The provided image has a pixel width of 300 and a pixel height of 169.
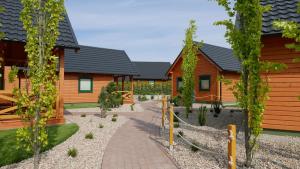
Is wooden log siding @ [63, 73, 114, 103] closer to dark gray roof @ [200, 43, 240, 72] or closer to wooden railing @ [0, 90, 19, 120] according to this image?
dark gray roof @ [200, 43, 240, 72]

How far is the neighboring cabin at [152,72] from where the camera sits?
49.6 meters

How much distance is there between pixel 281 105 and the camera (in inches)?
408

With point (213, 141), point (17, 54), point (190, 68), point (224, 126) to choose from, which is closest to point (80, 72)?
point (17, 54)

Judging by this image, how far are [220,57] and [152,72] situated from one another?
25239 mm

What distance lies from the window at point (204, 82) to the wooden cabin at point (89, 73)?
6.62 m

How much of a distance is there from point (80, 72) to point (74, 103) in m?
2.77

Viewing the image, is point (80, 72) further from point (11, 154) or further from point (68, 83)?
point (11, 154)

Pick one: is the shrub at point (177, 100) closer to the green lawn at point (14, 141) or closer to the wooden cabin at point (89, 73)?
the wooden cabin at point (89, 73)

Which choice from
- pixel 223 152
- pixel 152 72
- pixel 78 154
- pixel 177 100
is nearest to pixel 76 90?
pixel 177 100

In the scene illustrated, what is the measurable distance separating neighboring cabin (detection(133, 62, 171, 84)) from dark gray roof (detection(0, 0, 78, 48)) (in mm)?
34574

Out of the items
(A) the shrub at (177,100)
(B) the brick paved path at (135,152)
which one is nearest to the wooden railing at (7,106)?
(B) the brick paved path at (135,152)

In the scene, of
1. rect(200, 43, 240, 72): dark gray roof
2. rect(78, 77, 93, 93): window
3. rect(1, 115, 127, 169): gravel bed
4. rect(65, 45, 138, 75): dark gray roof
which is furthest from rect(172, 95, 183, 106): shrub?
rect(1, 115, 127, 169): gravel bed

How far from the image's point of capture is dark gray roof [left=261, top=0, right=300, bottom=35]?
9.99m

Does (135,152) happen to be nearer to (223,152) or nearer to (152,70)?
(223,152)
